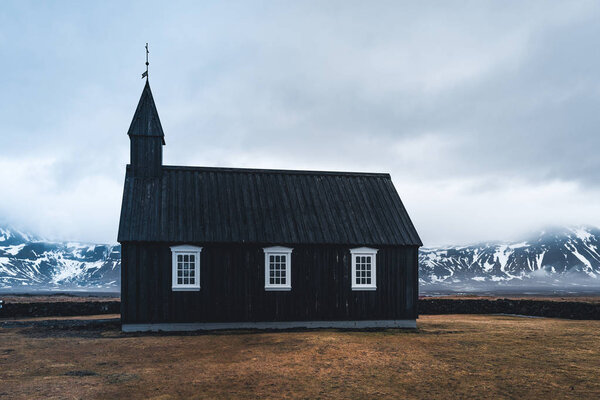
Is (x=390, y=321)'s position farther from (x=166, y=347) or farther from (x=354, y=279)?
(x=166, y=347)

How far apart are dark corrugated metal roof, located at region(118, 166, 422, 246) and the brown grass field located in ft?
16.3

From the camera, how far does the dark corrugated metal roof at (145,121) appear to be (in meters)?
29.9

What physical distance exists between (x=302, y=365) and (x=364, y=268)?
11.8 meters

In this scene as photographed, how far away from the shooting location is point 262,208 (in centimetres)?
2936

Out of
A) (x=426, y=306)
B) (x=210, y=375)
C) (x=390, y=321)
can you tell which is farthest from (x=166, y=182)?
(x=426, y=306)

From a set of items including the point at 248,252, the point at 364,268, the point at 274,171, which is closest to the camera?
the point at 248,252

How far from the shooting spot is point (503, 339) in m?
23.6

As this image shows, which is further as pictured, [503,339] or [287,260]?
[287,260]

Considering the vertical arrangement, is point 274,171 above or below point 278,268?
above

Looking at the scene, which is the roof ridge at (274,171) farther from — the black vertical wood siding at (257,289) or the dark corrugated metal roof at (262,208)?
the black vertical wood siding at (257,289)

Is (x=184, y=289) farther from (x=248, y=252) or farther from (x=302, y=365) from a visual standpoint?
(x=302, y=365)

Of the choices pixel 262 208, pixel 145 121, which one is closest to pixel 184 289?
pixel 262 208

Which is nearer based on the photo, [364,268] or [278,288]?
[278,288]

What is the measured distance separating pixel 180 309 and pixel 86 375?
405 inches
